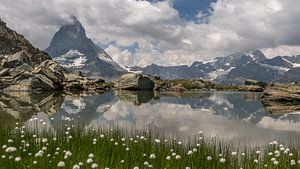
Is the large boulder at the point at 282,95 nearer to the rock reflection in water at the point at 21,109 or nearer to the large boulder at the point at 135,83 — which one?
the rock reflection in water at the point at 21,109

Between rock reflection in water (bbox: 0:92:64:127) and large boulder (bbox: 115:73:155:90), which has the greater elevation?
large boulder (bbox: 115:73:155:90)

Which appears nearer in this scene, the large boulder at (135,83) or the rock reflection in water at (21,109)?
the rock reflection in water at (21,109)

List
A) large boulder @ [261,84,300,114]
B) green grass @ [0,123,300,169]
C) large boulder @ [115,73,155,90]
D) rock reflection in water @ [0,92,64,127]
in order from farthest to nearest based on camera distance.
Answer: large boulder @ [115,73,155,90], large boulder @ [261,84,300,114], rock reflection in water @ [0,92,64,127], green grass @ [0,123,300,169]

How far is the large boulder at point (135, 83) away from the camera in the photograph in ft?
381

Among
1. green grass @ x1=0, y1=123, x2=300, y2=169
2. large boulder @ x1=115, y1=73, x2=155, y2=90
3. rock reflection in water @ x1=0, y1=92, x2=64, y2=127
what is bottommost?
green grass @ x1=0, y1=123, x2=300, y2=169

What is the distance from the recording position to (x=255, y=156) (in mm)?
15430

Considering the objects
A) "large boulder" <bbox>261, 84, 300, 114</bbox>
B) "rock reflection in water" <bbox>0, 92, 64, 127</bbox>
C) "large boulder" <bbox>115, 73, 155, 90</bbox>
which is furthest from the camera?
"large boulder" <bbox>115, 73, 155, 90</bbox>

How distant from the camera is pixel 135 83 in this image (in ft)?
380

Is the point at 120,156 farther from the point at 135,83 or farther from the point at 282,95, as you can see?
the point at 135,83

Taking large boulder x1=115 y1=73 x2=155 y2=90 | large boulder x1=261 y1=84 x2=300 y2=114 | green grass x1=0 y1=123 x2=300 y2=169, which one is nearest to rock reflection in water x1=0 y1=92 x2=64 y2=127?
green grass x1=0 y1=123 x2=300 y2=169

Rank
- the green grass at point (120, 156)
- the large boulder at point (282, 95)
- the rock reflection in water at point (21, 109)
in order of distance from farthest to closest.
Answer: the large boulder at point (282, 95)
the rock reflection in water at point (21, 109)
the green grass at point (120, 156)

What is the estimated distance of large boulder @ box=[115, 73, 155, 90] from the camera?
381 ft

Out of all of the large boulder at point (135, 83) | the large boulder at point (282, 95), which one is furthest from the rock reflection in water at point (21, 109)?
the large boulder at point (135, 83)

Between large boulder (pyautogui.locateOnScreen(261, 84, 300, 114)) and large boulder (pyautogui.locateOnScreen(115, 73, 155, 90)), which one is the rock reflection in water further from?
large boulder (pyautogui.locateOnScreen(115, 73, 155, 90))
